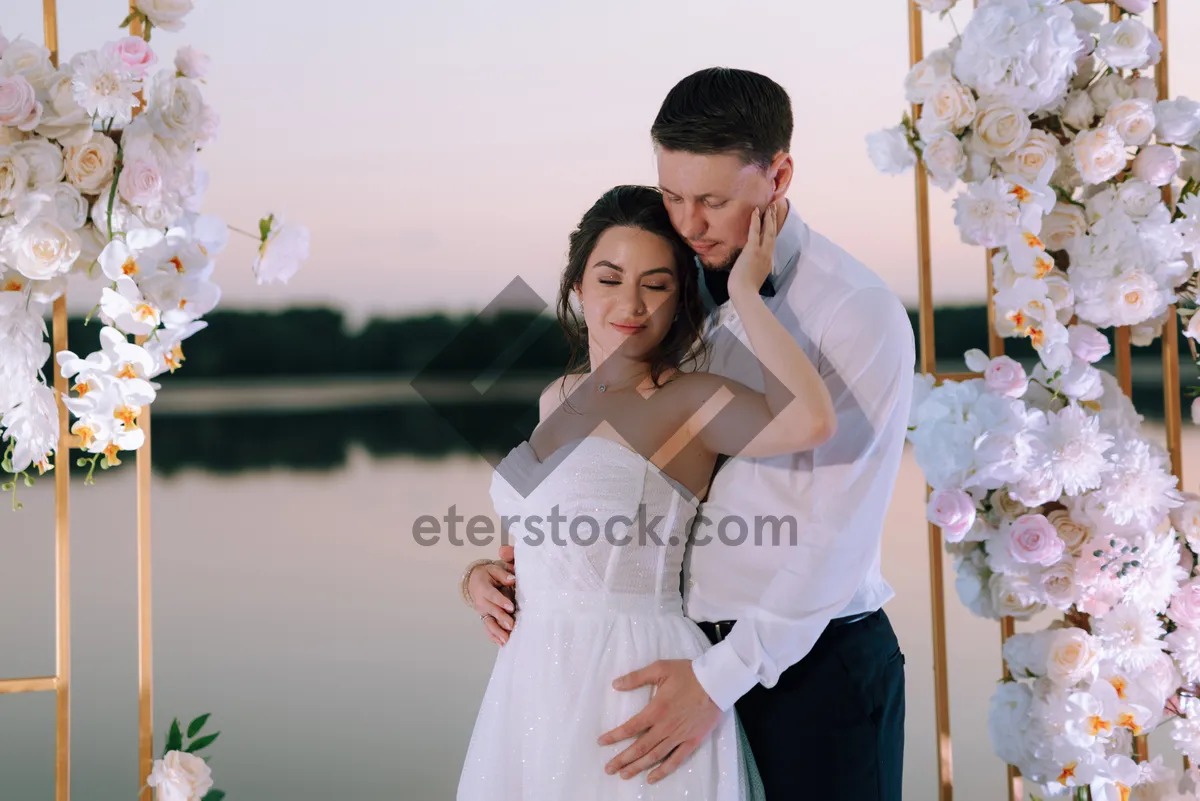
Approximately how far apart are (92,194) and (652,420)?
3.89 feet

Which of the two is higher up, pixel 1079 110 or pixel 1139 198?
pixel 1079 110

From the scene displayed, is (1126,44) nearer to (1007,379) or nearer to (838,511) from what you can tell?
(1007,379)

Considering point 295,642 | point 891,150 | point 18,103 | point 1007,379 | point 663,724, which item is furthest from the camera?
point 295,642

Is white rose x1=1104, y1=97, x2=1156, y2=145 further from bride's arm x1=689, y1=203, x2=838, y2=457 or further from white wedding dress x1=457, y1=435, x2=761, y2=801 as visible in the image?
white wedding dress x1=457, y1=435, x2=761, y2=801

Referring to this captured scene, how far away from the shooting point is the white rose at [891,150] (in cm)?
254

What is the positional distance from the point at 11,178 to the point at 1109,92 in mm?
2370

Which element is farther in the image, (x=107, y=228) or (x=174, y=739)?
(x=174, y=739)

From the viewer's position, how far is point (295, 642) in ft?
17.8

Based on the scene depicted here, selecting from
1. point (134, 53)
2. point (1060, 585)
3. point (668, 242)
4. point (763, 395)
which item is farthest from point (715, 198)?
point (1060, 585)

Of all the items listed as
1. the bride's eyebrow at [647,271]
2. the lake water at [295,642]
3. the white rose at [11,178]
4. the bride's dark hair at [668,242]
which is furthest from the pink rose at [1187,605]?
the white rose at [11,178]

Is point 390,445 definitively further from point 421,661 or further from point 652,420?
point 652,420

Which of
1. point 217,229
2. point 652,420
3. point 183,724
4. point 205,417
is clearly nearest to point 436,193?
point 183,724

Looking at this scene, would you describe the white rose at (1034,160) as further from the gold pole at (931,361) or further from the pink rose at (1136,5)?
the pink rose at (1136,5)

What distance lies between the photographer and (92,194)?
6.82ft
